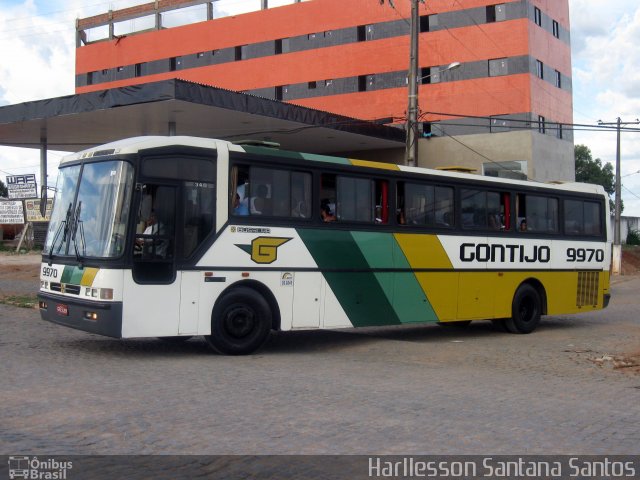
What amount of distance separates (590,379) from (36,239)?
1204 inches

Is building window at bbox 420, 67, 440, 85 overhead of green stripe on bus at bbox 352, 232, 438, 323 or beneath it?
overhead

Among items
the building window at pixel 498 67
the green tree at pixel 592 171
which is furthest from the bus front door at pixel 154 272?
the green tree at pixel 592 171

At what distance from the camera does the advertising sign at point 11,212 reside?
110 feet

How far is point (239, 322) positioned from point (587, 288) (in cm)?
984

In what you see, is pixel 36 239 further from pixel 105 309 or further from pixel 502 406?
pixel 502 406

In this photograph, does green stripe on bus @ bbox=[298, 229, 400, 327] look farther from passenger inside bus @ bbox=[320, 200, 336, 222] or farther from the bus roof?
the bus roof

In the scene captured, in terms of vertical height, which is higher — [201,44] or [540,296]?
[201,44]

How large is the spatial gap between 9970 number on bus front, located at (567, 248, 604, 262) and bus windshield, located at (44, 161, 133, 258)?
35.7 feet

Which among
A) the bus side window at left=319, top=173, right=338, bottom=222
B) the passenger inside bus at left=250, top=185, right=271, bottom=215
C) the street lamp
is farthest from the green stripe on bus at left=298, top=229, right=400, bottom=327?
the street lamp

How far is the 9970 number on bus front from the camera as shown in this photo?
17.1 m

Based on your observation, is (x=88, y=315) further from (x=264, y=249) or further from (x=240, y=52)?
(x=240, y=52)

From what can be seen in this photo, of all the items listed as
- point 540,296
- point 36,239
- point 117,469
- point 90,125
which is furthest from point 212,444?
point 36,239

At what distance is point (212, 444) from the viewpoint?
6137 mm

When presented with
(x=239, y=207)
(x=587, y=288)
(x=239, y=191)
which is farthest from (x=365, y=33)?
(x=239, y=207)
